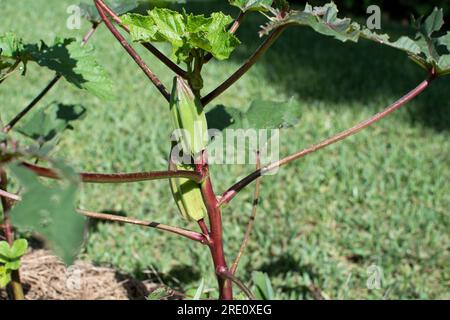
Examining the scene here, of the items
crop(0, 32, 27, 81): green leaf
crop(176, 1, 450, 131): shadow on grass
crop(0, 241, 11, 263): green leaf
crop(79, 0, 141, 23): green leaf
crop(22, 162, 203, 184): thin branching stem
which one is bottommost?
crop(0, 241, 11, 263): green leaf

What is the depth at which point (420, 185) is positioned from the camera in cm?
248

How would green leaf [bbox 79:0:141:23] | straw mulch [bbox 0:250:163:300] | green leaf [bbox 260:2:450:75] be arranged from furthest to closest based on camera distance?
1. straw mulch [bbox 0:250:163:300]
2. green leaf [bbox 79:0:141:23]
3. green leaf [bbox 260:2:450:75]

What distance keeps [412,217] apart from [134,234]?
928 millimetres

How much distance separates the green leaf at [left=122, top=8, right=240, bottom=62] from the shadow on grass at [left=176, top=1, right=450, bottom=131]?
247cm

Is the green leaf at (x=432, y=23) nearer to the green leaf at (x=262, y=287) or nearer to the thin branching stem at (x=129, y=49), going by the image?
the thin branching stem at (x=129, y=49)

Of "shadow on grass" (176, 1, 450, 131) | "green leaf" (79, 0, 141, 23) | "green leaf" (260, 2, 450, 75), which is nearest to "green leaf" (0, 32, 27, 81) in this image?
"green leaf" (79, 0, 141, 23)

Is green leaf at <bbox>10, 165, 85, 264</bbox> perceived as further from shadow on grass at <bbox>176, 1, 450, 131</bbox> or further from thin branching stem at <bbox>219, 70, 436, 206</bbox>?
Result: shadow on grass at <bbox>176, 1, 450, 131</bbox>

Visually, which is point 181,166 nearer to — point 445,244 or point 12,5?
point 445,244

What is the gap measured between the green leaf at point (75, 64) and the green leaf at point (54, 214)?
46cm

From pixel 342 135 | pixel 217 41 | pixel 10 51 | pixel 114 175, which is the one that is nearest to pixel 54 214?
pixel 114 175

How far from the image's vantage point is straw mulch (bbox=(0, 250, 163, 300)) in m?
1.51

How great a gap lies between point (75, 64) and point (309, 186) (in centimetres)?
149

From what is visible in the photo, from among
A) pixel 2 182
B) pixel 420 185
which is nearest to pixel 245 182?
pixel 2 182

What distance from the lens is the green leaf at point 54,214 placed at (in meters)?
0.55
